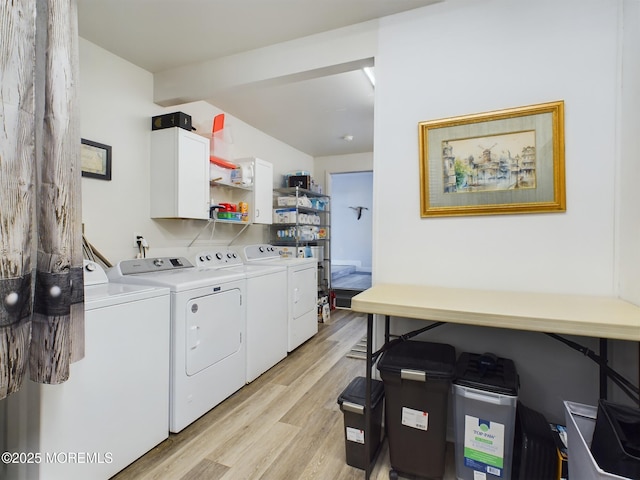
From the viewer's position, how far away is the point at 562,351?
1.62 meters

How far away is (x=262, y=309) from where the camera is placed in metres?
2.62

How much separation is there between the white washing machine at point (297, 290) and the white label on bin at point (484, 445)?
1.94 m

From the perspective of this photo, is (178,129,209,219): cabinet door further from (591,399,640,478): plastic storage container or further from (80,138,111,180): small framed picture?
(591,399,640,478): plastic storage container

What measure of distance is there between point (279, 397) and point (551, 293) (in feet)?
6.23

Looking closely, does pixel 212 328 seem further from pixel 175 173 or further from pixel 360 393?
pixel 175 173

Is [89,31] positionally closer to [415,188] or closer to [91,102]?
[91,102]

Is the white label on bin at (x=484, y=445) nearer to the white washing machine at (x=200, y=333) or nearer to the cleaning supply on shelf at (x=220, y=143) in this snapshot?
the white washing machine at (x=200, y=333)

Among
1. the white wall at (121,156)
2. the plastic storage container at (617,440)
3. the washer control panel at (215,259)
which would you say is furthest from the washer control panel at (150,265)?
the plastic storage container at (617,440)

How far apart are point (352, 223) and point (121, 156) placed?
216 inches

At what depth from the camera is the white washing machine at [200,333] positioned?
182cm

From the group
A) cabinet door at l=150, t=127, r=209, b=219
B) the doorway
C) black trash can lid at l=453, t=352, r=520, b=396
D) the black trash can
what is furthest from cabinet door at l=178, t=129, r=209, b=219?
the doorway

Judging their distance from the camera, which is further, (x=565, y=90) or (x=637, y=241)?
(x=565, y=90)

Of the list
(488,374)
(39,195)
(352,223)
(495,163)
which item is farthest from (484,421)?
(352,223)

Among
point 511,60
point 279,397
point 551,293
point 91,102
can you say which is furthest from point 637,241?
point 91,102
